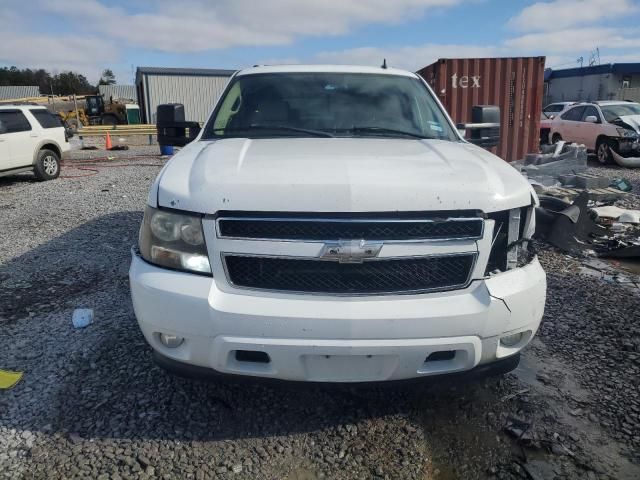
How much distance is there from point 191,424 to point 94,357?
3.47ft

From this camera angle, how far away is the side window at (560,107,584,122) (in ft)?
49.7

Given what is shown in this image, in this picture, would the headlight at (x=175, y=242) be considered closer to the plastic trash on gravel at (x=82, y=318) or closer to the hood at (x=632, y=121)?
the plastic trash on gravel at (x=82, y=318)

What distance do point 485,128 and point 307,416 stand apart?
105 inches

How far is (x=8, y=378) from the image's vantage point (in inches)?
126

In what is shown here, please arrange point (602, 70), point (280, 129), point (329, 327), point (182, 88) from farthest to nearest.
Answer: point (602, 70) < point (182, 88) < point (280, 129) < point (329, 327)

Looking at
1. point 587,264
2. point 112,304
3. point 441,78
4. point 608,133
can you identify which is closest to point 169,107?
point 112,304

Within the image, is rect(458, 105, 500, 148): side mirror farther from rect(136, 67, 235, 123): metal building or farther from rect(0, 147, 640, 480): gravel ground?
rect(136, 67, 235, 123): metal building

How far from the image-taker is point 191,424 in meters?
2.72

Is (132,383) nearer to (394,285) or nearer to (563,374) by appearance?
(394,285)

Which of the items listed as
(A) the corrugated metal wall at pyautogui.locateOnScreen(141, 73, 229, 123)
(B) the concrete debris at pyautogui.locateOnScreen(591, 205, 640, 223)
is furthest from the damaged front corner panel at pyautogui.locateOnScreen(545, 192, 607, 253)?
(A) the corrugated metal wall at pyautogui.locateOnScreen(141, 73, 229, 123)

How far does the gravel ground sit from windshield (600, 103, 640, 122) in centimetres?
1191

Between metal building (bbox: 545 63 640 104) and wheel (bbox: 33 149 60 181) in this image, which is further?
metal building (bbox: 545 63 640 104)

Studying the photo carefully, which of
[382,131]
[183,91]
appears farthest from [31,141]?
[183,91]

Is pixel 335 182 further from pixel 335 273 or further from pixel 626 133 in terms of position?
pixel 626 133
